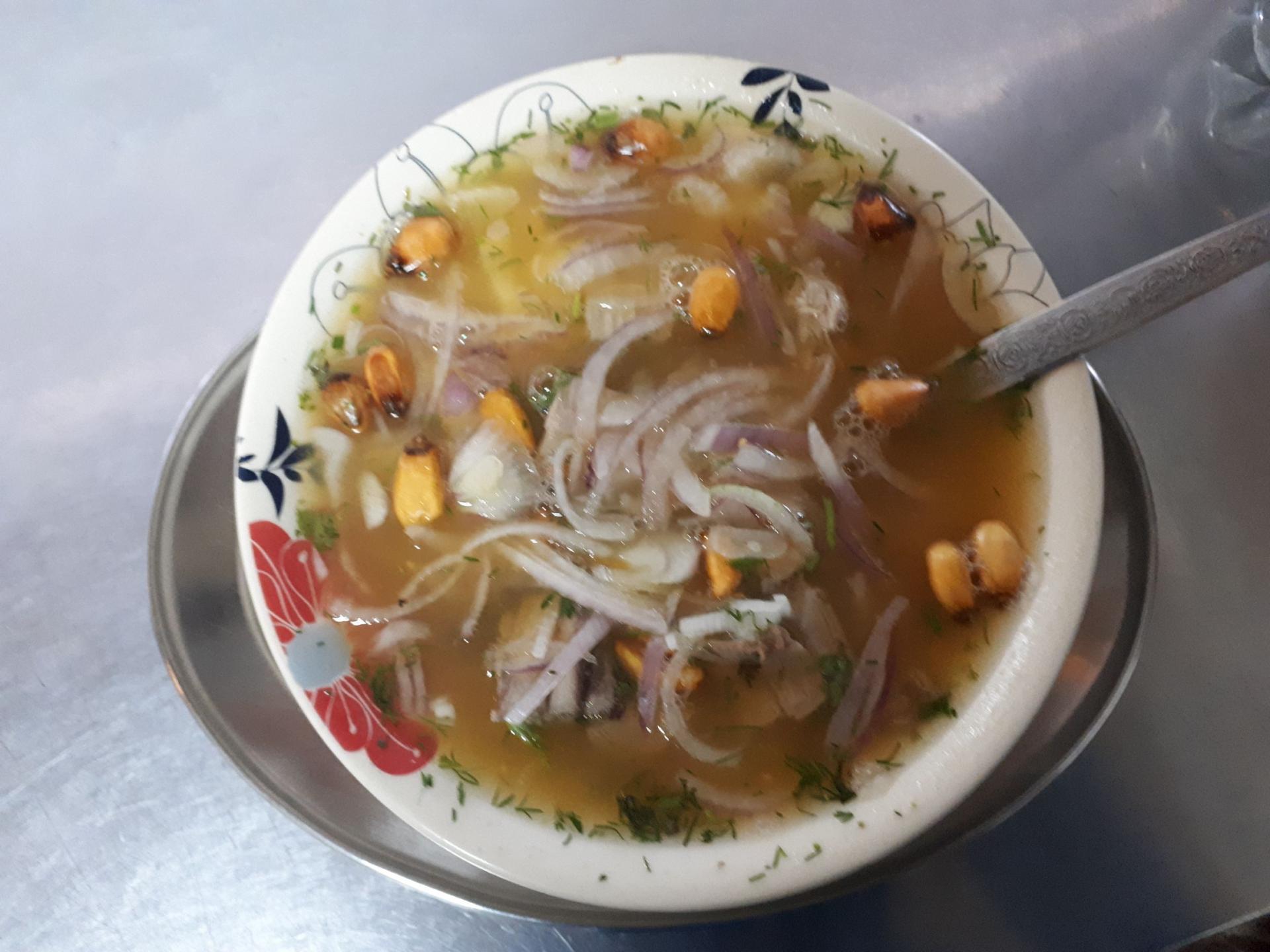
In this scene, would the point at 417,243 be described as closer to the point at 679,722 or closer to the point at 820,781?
the point at 679,722

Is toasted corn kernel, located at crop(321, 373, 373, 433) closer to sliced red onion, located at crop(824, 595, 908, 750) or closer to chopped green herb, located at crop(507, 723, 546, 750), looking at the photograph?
chopped green herb, located at crop(507, 723, 546, 750)

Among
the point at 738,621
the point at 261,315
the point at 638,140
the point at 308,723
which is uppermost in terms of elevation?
the point at 638,140

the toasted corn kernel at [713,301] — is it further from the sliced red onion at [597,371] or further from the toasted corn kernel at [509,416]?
the toasted corn kernel at [509,416]

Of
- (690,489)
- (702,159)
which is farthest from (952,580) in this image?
(702,159)

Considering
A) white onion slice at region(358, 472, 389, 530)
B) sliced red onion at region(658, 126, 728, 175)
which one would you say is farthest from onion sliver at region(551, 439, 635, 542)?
sliced red onion at region(658, 126, 728, 175)

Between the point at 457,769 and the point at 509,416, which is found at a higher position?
the point at 509,416

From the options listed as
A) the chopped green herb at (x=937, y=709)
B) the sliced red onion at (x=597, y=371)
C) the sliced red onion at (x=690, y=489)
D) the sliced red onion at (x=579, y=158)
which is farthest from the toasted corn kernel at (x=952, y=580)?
the sliced red onion at (x=579, y=158)
